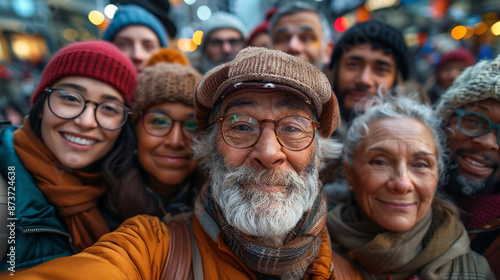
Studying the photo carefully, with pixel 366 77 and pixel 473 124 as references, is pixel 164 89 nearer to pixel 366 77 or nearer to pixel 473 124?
pixel 366 77

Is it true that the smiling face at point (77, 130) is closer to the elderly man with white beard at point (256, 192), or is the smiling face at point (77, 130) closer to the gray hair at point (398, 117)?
the elderly man with white beard at point (256, 192)

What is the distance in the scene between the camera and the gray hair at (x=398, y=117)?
2420mm

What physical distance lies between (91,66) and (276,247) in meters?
2.01

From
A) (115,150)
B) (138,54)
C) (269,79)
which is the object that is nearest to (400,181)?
(269,79)

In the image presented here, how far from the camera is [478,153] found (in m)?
2.36

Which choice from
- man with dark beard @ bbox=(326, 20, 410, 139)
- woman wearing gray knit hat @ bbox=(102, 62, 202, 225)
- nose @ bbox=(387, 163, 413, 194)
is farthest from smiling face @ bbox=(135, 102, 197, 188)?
man with dark beard @ bbox=(326, 20, 410, 139)

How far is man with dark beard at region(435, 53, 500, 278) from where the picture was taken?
226 centimetres

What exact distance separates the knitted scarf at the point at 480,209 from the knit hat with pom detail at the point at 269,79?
1.76 metres

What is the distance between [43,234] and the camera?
181cm

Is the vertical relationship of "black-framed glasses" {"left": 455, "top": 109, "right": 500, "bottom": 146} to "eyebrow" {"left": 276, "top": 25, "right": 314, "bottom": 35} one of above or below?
below

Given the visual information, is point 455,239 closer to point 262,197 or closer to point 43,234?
point 262,197

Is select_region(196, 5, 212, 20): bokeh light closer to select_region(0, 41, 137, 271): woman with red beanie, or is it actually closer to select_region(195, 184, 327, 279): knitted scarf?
select_region(0, 41, 137, 271): woman with red beanie

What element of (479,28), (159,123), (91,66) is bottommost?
(159,123)

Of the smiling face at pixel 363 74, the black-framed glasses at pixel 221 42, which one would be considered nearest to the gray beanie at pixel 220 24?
the black-framed glasses at pixel 221 42
